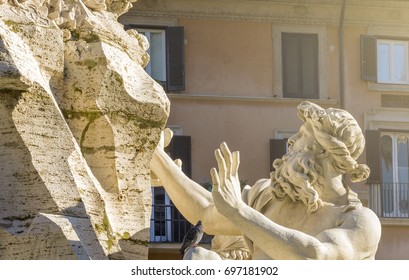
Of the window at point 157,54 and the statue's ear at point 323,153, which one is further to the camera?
the window at point 157,54

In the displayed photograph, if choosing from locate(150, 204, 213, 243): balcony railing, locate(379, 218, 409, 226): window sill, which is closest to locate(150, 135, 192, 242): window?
locate(150, 204, 213, 243): balcony railing

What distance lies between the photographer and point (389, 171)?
40.5 m

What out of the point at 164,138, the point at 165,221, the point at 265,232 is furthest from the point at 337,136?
the point at 165,221

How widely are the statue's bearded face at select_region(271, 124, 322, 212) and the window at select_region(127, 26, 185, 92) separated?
29.5m

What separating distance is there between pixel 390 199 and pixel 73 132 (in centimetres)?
3104

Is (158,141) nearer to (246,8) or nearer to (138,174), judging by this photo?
(138,174)

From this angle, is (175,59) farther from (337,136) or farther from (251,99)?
(337,136)

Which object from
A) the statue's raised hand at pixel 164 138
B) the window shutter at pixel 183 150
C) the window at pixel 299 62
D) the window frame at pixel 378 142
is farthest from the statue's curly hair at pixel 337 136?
the window at pixel 299 62

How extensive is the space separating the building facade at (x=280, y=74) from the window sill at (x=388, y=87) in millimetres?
21

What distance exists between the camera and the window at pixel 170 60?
3919 centimetres

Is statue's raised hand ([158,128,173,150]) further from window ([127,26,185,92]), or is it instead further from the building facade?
window ([127,26,185,92])

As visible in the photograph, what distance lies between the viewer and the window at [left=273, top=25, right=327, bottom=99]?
40.2 m

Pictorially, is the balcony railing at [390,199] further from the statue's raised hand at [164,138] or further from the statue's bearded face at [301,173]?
the statue's bearded face at [301,173]

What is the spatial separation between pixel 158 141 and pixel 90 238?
0.86m
